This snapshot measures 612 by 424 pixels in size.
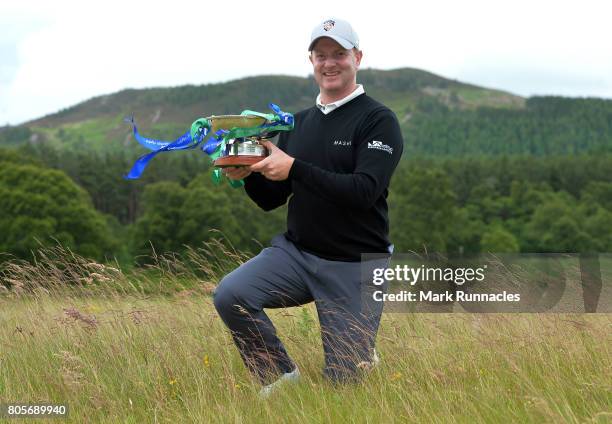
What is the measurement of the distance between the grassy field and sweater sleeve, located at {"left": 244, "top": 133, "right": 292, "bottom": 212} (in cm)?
103

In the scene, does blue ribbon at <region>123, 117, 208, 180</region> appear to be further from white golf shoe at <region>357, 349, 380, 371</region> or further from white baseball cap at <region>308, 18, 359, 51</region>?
white golf shoe at <region>357, 349, 380, 371</region>

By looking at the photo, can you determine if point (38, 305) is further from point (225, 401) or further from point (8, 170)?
point (8, 170)

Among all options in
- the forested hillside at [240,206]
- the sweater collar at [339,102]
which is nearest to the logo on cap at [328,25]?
the sweater collar at [339,102]

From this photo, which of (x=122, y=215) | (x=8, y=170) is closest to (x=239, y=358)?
(x=8, y=170)

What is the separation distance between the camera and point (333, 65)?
15.6ft

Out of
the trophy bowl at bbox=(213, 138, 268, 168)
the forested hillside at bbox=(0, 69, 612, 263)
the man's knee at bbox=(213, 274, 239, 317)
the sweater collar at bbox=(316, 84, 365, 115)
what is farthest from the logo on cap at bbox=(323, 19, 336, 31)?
the forested hillside at bbox=(0, 69, 612, 263)

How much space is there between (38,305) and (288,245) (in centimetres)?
243

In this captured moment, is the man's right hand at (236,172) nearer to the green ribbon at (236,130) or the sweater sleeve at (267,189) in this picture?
the green ribbon at (236,130)

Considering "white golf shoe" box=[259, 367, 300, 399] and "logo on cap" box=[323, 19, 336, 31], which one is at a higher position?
"logo on cap" box=[323, 19, 336, 31]

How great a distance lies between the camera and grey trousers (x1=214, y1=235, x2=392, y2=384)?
4613 mm

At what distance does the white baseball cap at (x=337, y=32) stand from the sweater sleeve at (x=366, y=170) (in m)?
0.46

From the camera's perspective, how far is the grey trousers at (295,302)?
15.1 ft

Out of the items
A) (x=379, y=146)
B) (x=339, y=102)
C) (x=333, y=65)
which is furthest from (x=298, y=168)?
(x=333, y=65)

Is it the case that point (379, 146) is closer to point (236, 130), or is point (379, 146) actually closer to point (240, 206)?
point (236, 130)
